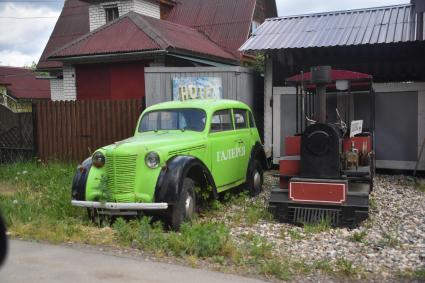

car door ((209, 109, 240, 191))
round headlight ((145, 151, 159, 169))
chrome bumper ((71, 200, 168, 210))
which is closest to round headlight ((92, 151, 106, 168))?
chrome bumper ((71, 200, 168, 210))

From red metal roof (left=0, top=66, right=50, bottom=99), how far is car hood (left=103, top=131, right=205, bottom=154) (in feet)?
98.2

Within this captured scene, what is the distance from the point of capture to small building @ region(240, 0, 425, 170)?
1071cm

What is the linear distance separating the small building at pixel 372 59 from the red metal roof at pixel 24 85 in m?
26.9

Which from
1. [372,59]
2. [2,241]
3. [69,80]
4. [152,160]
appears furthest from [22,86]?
[2,241]

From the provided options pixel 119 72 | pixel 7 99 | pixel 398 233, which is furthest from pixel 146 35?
pixel 7 99

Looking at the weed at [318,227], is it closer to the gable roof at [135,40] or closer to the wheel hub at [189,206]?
the wheel hub at [189,206]

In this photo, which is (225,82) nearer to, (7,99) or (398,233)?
(398,233)

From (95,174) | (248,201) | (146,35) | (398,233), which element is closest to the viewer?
(398,233)

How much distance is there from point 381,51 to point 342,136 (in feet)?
15.8

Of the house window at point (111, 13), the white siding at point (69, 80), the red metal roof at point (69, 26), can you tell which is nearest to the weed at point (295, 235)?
the white siding at point (69, 80)

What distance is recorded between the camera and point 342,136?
782 centimetres

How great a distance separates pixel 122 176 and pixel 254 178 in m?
3.13

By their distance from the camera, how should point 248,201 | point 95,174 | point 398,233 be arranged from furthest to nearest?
point 248,201
point 95,174
point 398,233

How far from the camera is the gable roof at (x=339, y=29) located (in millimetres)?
10711
